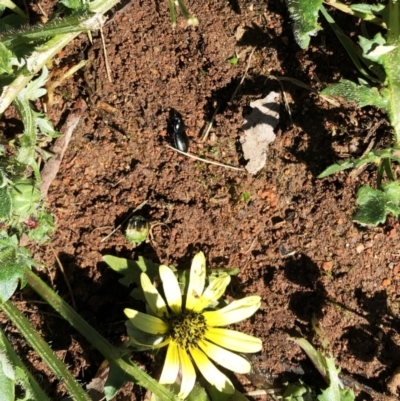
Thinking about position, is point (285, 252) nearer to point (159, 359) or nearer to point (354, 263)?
point (354, 263)

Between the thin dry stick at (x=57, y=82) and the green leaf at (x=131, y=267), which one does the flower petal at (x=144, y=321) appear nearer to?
the green leaf at (x=131, y=267)

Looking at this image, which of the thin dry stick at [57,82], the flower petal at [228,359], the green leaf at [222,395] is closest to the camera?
the flower petal at [228,359]

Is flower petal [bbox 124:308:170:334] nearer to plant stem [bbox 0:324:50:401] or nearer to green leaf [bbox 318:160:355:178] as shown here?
plant stem [bbox 0:324:50:401]

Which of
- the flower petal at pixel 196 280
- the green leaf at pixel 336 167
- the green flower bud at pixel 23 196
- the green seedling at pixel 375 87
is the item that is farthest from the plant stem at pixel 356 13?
the green flower bud at pixel 23 196

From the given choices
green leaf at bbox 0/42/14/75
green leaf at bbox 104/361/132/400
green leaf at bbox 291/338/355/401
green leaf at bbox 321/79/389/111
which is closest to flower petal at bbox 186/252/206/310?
green leaf at bbox 104/361/132/400

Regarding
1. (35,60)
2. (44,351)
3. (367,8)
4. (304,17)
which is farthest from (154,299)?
(367,8)

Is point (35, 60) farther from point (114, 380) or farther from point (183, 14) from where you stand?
point (114, 380)
